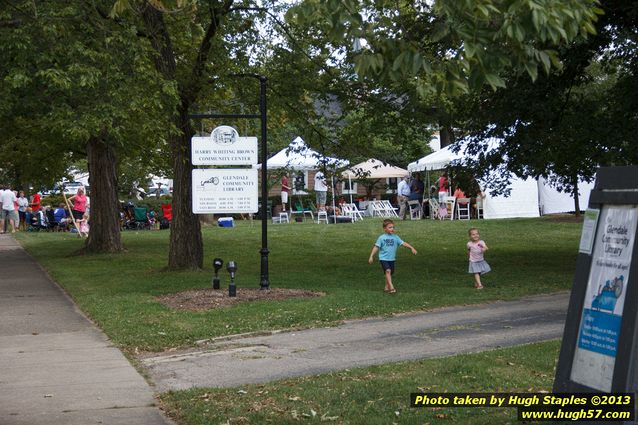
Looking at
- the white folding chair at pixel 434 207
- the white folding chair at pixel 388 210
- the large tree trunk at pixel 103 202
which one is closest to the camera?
the large tree trunk at pixel 103 202

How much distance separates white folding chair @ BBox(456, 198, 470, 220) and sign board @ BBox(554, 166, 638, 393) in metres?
27.4

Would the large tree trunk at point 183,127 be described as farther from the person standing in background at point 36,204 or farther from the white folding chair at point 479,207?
the person standing in background at point 36,204

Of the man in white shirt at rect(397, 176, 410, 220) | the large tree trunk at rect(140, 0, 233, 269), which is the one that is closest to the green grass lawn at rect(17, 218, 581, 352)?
the large tree trunk at rect(140, 0, 233, 269)

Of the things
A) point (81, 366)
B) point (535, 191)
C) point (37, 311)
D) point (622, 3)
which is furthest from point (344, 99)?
point (535, 191)

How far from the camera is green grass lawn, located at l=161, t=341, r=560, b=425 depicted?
666 cm

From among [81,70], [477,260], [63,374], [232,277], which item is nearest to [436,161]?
[477,260]

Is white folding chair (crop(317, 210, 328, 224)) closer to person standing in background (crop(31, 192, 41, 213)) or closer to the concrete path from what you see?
person standing in background (crop(31, 192, 41, 213))

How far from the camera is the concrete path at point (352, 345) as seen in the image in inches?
344

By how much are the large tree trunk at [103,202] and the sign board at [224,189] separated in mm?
9988

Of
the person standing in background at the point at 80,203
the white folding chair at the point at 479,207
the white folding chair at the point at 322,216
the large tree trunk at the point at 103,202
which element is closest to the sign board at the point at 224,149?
the large tree trunk at the point at 103,202

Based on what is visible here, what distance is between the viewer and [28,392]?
26.3 feet

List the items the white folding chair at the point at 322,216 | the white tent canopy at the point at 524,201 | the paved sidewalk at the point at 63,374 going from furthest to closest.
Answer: the white folding chair at the point at 322,216 → the white tent canopy at the point at 524,201 → the paved sidewalk at the point at 63,374

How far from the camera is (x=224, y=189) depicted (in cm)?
1480

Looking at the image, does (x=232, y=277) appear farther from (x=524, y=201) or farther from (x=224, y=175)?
(x=524, y=201)
